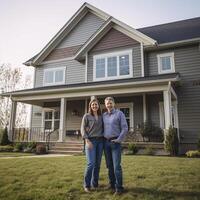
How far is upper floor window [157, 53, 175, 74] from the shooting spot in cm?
1205

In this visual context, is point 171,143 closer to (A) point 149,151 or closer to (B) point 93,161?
(A) point 149,151

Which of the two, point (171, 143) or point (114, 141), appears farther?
point (171, 143)

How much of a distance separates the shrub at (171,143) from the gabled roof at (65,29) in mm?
9659

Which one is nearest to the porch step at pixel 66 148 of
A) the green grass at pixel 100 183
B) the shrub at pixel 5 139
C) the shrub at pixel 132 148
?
the shrub at pixel 132 148

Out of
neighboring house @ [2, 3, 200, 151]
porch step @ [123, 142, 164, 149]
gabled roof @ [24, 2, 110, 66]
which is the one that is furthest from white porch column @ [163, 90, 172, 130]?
gabled roof @ [24, 2, 110, 66]

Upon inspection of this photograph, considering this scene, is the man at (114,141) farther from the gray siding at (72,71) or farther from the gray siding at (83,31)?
the gray siding at (83,31)

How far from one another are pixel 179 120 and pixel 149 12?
734 cm

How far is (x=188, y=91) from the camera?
11258mm

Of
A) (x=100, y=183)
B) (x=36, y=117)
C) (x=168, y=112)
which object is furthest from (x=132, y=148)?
(x=36, y=117)

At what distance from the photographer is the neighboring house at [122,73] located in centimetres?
1085

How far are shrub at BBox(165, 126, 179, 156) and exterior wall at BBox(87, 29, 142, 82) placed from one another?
436 cm

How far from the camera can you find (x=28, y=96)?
12.7 metres

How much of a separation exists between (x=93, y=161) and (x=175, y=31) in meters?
12.2

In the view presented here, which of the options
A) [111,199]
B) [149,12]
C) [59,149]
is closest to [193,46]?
[149,12]
